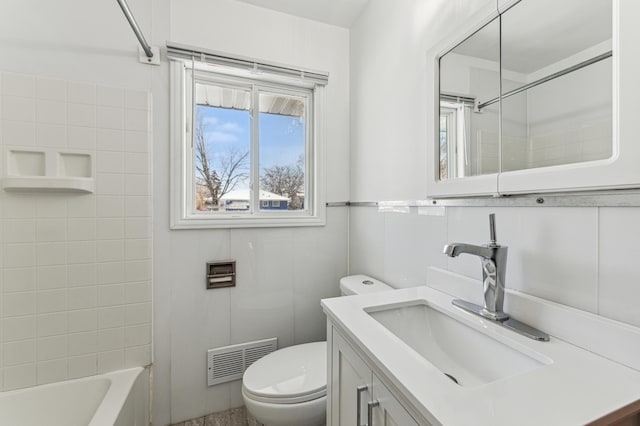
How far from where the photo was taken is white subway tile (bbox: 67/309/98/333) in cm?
134

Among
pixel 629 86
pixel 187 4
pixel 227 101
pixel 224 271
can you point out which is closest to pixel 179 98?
pixel 227 101

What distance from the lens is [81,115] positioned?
1.34 m

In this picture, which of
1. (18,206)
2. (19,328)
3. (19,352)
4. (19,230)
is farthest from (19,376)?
(18,206)

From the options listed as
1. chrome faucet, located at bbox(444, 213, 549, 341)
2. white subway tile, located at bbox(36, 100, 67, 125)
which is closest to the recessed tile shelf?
white subway tile, located at bbox(36, 100, 67, 125)

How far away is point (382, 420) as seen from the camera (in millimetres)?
638

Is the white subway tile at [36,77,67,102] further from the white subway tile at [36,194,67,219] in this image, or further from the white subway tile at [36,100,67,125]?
the white subway tile at [36,194,67,219]

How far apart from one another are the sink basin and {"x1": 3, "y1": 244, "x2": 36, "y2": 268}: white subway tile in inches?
58.9

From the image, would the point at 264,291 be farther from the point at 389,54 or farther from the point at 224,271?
the point at 389,54

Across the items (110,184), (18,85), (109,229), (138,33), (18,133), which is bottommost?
(109,229)

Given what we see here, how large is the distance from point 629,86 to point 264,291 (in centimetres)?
164

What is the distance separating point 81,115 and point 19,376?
1.22 meters

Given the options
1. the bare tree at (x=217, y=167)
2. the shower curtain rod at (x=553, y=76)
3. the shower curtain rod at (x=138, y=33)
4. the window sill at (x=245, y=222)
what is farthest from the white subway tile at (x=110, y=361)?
the shower curtain rod at (x=553, y=76)

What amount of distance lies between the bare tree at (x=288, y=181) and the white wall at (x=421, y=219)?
1.18ft

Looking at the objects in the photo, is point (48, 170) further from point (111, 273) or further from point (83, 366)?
point (83, 366)
